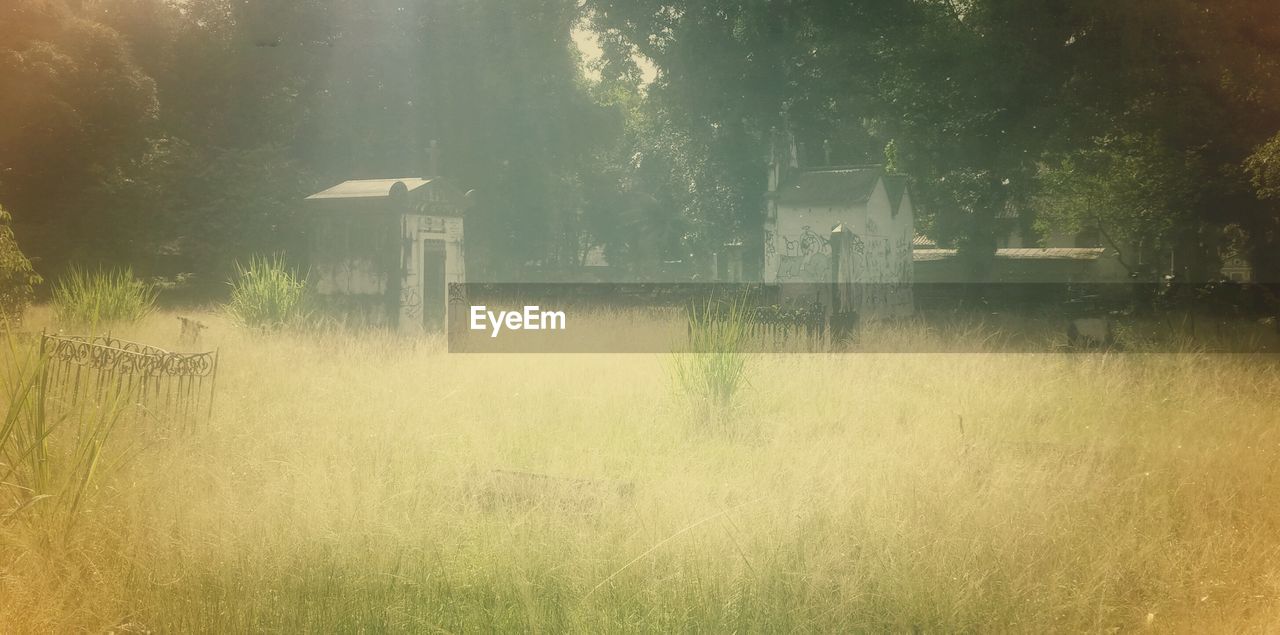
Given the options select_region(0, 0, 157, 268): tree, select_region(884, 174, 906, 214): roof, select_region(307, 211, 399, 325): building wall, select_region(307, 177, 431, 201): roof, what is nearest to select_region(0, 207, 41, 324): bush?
select_region(307, 211, 399, 325): building wall

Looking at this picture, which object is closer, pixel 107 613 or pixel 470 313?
pixel 107 613

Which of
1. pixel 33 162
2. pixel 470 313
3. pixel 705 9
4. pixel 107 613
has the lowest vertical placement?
pixel 107 613

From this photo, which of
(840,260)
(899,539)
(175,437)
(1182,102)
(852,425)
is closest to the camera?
(899,539)

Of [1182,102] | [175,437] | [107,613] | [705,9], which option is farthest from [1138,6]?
[107,613]

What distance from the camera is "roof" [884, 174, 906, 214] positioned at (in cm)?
2378

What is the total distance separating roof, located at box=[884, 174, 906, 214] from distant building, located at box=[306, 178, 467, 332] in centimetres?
1274

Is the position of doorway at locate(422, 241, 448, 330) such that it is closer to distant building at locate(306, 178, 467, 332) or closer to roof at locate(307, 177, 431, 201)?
distant building at locate(306, 178, 467, 332)

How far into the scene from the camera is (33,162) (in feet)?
73.7

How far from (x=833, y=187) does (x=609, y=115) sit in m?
11.0

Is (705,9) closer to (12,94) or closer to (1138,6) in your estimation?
(1138,6)

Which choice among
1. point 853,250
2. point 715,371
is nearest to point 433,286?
point 715,371

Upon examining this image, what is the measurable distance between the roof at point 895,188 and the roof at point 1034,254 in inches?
464

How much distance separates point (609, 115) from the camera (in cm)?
3077

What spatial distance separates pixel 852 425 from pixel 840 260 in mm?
14023
